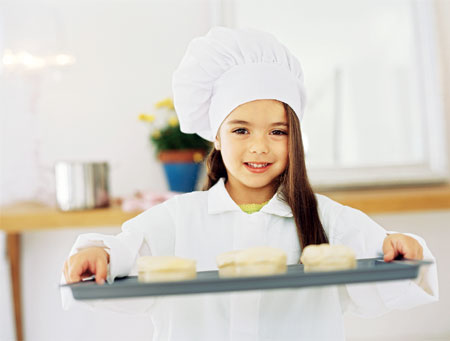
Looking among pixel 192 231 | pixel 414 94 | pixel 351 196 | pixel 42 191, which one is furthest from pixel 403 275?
pixel 42 191

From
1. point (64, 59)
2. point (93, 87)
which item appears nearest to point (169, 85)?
point (93, 87)

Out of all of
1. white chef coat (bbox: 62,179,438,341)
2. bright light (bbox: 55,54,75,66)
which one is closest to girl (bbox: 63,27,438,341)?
white chef coat (bbox: 62,179,438,341)

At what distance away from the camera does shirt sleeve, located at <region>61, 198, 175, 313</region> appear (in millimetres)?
777

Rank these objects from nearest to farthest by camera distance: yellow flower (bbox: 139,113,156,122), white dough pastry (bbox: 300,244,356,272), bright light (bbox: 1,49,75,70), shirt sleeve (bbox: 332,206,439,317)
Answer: white dough pastry (bbox: 300,244,356,272) < shirt sleeve (bbox: 332,206,439,317) < yellow flower (bbox: 139,113,156,122) < bright light (bbox: 1,49,75,70)

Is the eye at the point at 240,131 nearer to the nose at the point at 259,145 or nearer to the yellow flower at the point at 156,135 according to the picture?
the nose at the point at 259,145

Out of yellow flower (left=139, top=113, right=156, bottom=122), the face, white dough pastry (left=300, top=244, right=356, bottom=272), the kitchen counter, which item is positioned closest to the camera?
white dough pastry (left=300, top=244, right=356, bottom=272)

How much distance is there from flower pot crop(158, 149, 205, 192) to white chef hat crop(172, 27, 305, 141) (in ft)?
2.97

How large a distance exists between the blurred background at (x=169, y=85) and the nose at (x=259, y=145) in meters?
1.06

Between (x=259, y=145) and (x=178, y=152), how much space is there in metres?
1.01

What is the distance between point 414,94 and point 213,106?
1.30m

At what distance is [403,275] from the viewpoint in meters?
0.63

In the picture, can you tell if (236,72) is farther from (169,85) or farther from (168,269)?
(169,85)

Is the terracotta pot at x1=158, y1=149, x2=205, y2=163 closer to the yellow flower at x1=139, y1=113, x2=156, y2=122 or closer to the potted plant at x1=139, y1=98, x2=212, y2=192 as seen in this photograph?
the potted plant at x1=139, y1=98, x2=212, y2=192

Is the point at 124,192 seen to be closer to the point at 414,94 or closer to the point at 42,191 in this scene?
the point at 42,191
